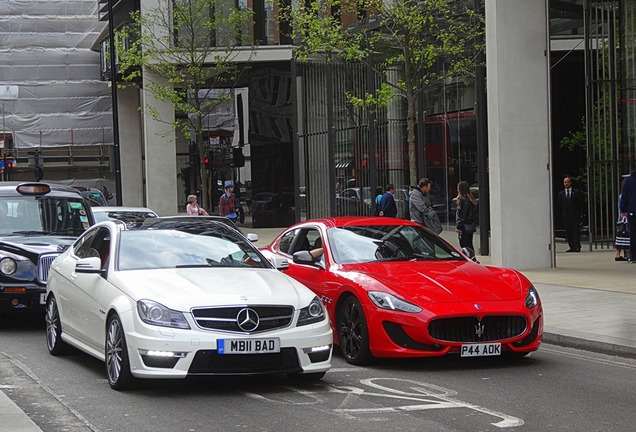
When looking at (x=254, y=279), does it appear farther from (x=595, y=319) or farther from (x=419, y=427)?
(x=595, y=319)

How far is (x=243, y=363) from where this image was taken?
337 inches

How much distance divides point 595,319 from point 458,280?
3.32 metres

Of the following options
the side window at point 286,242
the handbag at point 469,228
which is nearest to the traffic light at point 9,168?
the handbag at point 469,228

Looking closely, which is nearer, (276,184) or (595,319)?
(595,319)

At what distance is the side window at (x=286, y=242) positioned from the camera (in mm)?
12609

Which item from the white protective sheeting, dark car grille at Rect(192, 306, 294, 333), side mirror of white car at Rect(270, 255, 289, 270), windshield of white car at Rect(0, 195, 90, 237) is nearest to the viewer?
dark car grille at Rect(192, 306, 294, 333)

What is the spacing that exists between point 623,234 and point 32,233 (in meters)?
12.1

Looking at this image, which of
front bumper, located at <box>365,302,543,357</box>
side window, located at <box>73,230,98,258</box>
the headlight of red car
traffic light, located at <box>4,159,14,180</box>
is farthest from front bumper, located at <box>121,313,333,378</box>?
traffic light, located at <box>4,159,14,180</box>

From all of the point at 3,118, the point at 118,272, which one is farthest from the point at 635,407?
the point at 3,118

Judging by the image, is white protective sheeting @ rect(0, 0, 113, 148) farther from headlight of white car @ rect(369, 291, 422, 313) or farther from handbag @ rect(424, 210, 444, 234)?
headlight of white car @ rect(369, 291, 422, 313)

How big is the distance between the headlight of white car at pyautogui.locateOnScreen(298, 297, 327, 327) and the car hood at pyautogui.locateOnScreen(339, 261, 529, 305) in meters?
1.18

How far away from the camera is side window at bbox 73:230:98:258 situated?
11.0m

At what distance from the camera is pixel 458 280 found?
1044cm

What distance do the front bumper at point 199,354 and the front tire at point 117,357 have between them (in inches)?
4.5
